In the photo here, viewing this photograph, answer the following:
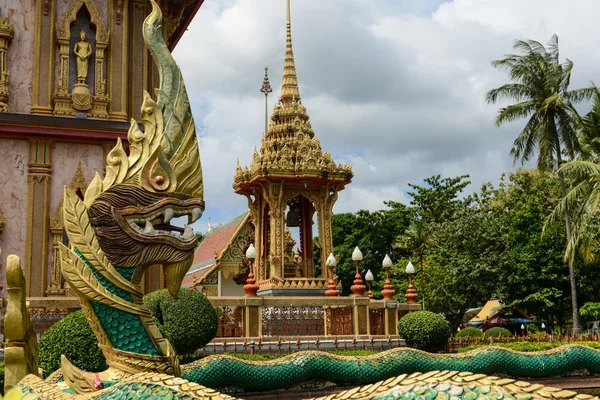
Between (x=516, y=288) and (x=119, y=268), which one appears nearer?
(x=119, y=268)

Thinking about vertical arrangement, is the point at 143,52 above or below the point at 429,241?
above

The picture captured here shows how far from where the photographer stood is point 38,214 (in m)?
14.6

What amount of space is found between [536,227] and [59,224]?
23.7m

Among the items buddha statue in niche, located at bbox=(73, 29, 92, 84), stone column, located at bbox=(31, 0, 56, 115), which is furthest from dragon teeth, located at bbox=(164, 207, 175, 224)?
buddha statue in niche, located at bbox=(73, 29, 92, 84)

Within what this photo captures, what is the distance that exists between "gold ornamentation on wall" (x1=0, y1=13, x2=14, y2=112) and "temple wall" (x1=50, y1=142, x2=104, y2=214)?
1444 millimetres

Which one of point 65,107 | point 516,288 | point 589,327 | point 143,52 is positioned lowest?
point 589,327

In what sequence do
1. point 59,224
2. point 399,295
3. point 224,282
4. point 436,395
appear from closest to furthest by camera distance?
point 436,395
point 59,224
point 224,282
point 399,295

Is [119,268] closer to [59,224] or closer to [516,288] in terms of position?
[59,224]

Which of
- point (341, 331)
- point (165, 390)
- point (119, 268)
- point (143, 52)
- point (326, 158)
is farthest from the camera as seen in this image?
point (326, 158)

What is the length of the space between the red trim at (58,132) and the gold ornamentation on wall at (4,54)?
48 cm

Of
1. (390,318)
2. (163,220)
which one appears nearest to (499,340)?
(390,318)

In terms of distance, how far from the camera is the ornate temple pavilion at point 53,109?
14484 millimetres

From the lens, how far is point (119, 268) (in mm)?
5305

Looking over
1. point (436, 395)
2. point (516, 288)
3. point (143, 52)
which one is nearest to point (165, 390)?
point (436, 395)
